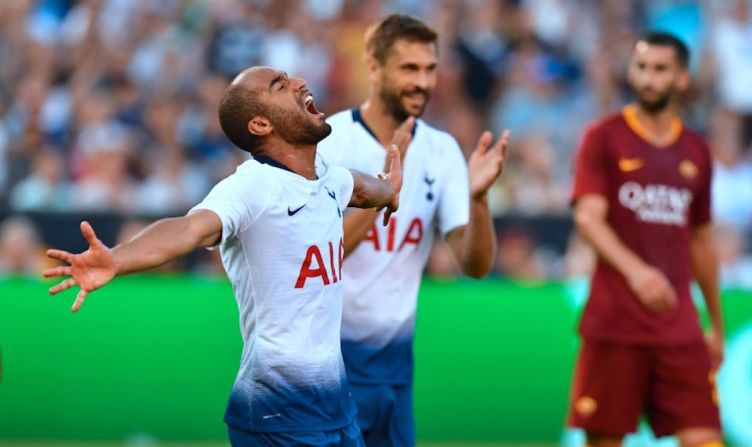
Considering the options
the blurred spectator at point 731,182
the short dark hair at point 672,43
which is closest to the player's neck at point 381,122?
the short dark hair at point 672,43

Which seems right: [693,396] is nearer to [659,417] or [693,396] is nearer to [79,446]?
[659,417]

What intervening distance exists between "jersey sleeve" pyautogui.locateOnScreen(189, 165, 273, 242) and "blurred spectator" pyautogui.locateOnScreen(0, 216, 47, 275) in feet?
22.2

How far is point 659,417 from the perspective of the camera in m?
7.45

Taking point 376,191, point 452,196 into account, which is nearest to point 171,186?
point 452,196

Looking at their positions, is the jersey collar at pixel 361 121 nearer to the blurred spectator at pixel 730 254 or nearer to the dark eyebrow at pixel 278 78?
the dark eyebrow at pixel 278 78

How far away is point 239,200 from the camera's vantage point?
15.4 feet

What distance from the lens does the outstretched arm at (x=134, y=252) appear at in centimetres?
422

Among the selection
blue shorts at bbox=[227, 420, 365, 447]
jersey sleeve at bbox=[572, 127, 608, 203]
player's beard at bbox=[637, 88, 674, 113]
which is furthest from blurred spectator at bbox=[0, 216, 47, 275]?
blue shorts at bbox=[227, 420, 365, 447]

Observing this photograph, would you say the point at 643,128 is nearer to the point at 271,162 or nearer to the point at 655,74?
the point at 655,74

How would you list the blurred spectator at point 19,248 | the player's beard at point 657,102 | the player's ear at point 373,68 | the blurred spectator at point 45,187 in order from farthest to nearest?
1. the blurred spectator at point 45,187
2. the blurred spectator at point 19,248
3. the player's beard at point 657,102
4. the player's ear at point 373,68

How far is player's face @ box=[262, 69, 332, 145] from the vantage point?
4.96 meters

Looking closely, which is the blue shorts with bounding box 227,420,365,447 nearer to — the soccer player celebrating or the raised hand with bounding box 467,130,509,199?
the soccer player celebrating

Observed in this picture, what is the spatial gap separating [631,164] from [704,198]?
1.64 feet

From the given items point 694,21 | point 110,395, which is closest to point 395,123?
point 110,395
